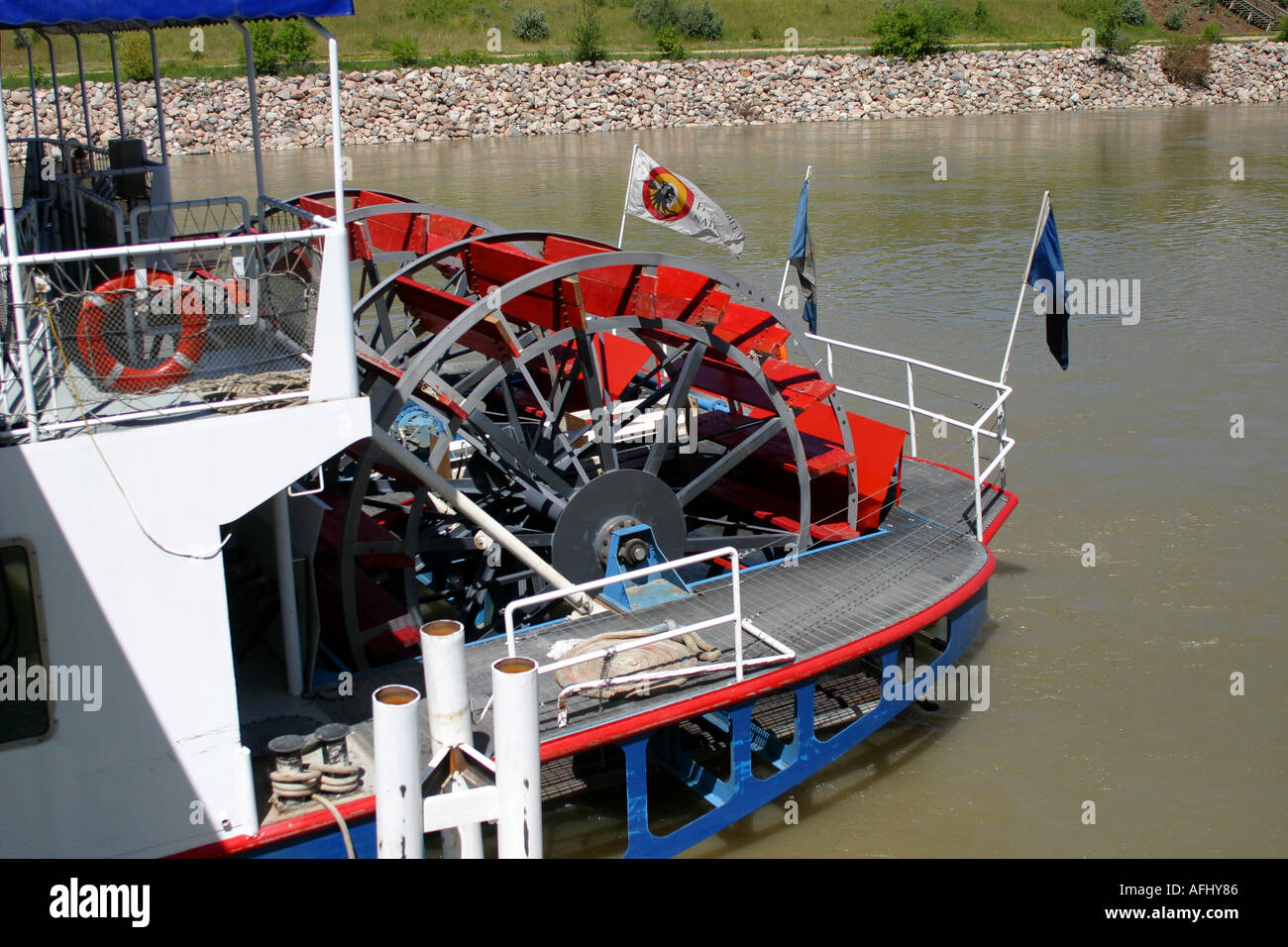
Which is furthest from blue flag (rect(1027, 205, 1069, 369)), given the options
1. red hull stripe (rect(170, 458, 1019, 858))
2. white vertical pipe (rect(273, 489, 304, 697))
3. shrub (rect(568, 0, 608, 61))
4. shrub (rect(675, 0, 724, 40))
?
shrub (rect(675, 0, 724, 40))

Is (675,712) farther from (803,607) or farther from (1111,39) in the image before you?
(1111,39)

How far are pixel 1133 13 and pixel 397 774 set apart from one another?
203ft

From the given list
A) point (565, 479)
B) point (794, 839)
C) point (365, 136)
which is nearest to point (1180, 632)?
point (794, 839)

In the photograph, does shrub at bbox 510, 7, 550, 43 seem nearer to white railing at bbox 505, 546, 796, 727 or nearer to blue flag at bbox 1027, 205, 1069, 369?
blue flag at bbox 1027, 205, 1069, 369

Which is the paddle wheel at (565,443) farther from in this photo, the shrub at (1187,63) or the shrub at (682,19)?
the shrub at (1187,63)

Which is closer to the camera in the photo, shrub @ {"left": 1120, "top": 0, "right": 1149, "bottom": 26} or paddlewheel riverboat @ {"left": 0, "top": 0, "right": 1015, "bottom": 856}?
paddlewheel riverboat @ {"left": 0, "top": 0, "right": 1015, "bottom": 856}

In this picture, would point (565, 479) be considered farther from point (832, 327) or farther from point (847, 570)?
point (832, 327)

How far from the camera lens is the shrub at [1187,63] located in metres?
52.4

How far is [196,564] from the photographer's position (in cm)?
565

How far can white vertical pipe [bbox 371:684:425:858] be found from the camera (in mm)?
5316

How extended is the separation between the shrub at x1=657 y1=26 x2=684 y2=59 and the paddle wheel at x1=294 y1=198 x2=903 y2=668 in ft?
132

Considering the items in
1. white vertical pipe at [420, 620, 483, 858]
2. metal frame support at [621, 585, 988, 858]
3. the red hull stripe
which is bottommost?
metal frame support at [621, 585, 988, 858]

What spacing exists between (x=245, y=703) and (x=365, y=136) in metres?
38.1

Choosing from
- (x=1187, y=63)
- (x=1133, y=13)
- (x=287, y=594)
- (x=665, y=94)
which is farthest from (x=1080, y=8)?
(x=287, y=594)
